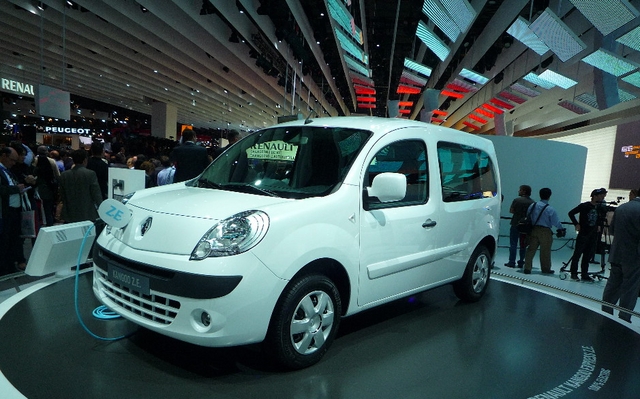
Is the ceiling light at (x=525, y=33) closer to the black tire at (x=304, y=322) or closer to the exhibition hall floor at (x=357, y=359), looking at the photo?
the exhibition hall floor at (x=357, y=359)

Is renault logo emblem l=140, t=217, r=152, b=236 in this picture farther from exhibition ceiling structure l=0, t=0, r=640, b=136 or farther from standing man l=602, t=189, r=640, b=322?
exhibition ceiling structure l=0, t=0, r=640, b=136

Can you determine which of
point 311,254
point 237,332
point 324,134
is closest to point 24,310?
point 237,332

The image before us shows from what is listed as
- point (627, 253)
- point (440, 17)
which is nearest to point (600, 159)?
point (440, 17)

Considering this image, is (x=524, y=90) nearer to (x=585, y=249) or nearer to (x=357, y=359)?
(x=585, y=249)

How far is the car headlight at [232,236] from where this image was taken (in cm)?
214

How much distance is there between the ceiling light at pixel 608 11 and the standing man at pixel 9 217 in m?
6.55

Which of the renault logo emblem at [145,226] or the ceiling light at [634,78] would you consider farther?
the ceiling light at [634,78]

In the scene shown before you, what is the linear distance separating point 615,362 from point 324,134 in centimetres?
253

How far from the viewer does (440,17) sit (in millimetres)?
6578

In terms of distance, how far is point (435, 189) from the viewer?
3.24 meters

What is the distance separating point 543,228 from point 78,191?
6574 mm

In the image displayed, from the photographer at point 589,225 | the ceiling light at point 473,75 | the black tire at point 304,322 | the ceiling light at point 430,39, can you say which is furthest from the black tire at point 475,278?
the ceiling light at point 473,75

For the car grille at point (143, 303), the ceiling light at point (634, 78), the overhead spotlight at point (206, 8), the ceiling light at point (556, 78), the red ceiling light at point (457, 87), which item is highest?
the overhead spotlight at point (206, 8)

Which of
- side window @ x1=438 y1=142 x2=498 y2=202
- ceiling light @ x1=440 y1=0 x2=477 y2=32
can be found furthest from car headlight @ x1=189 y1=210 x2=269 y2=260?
ceiling light @ x1=440 y1=0 x2=477 y2=32
